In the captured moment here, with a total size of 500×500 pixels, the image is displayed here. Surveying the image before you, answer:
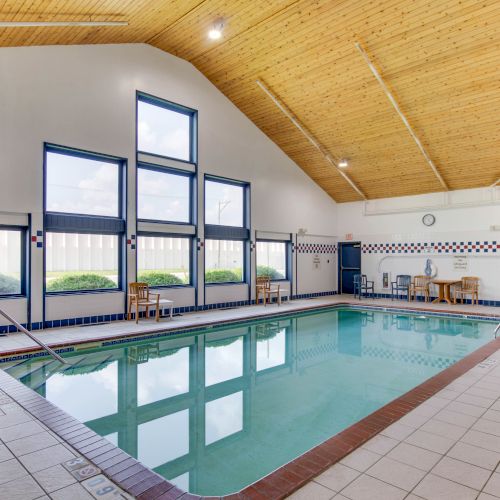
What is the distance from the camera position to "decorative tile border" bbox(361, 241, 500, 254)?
9.56 metres

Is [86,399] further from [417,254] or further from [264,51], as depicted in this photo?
[417,254]

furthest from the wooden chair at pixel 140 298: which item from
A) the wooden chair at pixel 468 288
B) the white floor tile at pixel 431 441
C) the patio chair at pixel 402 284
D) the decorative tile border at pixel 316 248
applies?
the wooden chair at pixel 468 288

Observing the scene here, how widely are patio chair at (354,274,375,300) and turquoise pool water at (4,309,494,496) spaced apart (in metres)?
4.30

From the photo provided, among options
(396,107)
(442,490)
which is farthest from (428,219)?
(442,490)

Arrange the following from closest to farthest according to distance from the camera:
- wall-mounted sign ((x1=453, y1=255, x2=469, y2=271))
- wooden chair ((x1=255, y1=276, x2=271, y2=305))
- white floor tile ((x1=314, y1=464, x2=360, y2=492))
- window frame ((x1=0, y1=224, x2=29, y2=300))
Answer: white floor tile ((x1=314, y1=464, x2=360, y2=492)) < window frame ((x1=0, y1=224, x2=29, y2=300)) < wooden chair ((x1=255, y1=276, x2=271, y2=305)) < wall-mounted sign ((x1=453, y1=255, x2=469, y2=271))

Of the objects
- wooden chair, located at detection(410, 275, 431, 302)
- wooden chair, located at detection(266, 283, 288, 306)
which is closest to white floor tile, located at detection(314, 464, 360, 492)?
wooden chair, located at detection(266, 283, 288, 306)

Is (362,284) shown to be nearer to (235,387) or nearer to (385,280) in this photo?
(385,280)

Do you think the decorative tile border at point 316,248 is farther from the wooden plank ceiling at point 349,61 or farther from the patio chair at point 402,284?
the wooden plank ceiling at point 349,61

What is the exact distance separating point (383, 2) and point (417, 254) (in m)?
6.76

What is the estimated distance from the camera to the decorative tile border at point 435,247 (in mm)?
9562

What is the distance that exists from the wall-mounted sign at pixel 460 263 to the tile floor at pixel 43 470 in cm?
1005

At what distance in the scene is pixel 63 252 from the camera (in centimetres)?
666

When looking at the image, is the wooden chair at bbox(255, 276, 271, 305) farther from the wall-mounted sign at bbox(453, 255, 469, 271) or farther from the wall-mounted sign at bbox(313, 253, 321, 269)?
the wall-mounted sign at bbox(453, 255, 469, 271)

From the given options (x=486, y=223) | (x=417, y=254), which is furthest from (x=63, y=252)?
(x=486, y=223)
